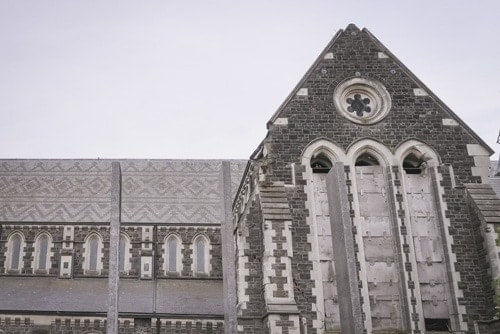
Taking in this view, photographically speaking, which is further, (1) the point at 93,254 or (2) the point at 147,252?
(1) the point at 93,254

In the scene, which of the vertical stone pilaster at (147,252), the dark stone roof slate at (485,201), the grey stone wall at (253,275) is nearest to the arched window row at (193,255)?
the vertical stone pilaster at (147,252)

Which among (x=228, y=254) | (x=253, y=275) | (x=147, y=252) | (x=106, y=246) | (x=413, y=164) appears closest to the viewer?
(x=228, y=254)

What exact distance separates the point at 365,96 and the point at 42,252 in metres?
16.7

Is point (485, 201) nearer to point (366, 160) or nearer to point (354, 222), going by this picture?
Result: point (366, 160)

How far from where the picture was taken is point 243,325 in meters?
17.5

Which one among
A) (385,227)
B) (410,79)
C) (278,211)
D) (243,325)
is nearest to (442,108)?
(410,79)

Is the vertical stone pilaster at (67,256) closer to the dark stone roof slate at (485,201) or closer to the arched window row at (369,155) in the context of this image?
the arched window row at (369,155)

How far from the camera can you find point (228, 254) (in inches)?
486

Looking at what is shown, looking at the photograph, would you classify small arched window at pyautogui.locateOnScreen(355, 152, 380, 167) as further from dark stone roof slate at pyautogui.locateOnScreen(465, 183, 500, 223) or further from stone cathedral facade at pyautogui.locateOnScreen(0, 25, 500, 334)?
dark stone roof slate at pyautogui.locateOnScreen(465, 183, 500, 223)

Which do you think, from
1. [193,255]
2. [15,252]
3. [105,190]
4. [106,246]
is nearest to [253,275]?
[193,255]

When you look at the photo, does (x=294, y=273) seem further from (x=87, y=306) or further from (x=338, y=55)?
(x=87, y=306)

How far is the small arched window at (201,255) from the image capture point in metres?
28.2

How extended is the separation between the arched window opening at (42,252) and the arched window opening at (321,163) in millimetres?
14572

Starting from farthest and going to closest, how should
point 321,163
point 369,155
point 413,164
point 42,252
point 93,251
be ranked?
1. point 93,251
2. point 42,252
3. point 413,164
4. point 369,155
5. point 321,163
